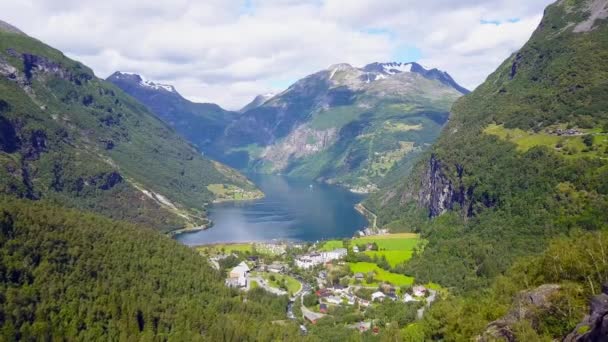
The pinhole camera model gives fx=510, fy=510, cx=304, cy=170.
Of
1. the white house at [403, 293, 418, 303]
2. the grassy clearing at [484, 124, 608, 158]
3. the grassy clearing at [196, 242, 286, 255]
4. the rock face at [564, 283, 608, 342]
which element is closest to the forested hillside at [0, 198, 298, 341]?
the white house at [403, 293, 418, 303]

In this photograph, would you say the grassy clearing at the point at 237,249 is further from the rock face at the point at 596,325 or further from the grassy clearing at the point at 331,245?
the rock face at the point at 596,325

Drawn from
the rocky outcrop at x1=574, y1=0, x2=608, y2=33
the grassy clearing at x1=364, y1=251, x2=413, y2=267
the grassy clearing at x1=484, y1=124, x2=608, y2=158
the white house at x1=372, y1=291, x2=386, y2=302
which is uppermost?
the rocky outcrop at x1=574, y1=0, x2=608, y2=33

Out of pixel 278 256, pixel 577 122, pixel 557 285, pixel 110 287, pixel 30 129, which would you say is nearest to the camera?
pixel 557 285

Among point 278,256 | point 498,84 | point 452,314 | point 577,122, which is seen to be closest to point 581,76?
point 577,122

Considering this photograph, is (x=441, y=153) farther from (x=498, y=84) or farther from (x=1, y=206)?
(x=1, y=206)

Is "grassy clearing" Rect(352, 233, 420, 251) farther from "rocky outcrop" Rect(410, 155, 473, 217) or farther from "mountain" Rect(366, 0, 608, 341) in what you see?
"rocky outcrop" Rect(410, 155, 473, 217)

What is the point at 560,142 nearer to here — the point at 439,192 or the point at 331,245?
the point at 439,192

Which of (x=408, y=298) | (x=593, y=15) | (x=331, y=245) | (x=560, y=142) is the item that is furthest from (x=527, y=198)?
(x=593, y=15)
